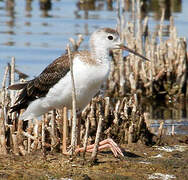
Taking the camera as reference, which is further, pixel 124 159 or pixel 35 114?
pixel 35 114

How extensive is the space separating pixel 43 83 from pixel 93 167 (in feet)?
4.63

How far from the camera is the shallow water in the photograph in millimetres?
14734

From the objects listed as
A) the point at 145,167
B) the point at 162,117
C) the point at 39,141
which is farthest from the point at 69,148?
the point at 162,117

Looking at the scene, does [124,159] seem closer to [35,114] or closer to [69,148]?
[69,148]

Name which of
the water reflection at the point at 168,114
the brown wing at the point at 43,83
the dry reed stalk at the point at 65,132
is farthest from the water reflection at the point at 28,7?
the dry reed stalk at the point at 65,132

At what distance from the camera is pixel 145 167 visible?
21.6ft

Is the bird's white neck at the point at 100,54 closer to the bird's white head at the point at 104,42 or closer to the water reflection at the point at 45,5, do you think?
the bird's white head at the point at 104,42

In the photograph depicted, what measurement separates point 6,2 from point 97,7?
3040mm

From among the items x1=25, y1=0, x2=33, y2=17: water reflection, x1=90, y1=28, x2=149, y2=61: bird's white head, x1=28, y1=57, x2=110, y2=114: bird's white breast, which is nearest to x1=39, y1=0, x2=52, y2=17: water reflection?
x1=25, y1=0, x2=33, y2=17: water reflection

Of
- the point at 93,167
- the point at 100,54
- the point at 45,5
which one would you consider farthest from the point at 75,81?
the point at 45,5

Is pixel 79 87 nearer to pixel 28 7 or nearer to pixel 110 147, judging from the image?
pixel 110 147

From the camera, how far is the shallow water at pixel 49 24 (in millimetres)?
14734

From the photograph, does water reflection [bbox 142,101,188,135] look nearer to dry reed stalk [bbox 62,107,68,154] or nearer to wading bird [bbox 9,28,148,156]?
wading bird [bbox 9,28,148,156]

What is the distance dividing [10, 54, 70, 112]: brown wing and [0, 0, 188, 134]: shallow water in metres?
4.06
